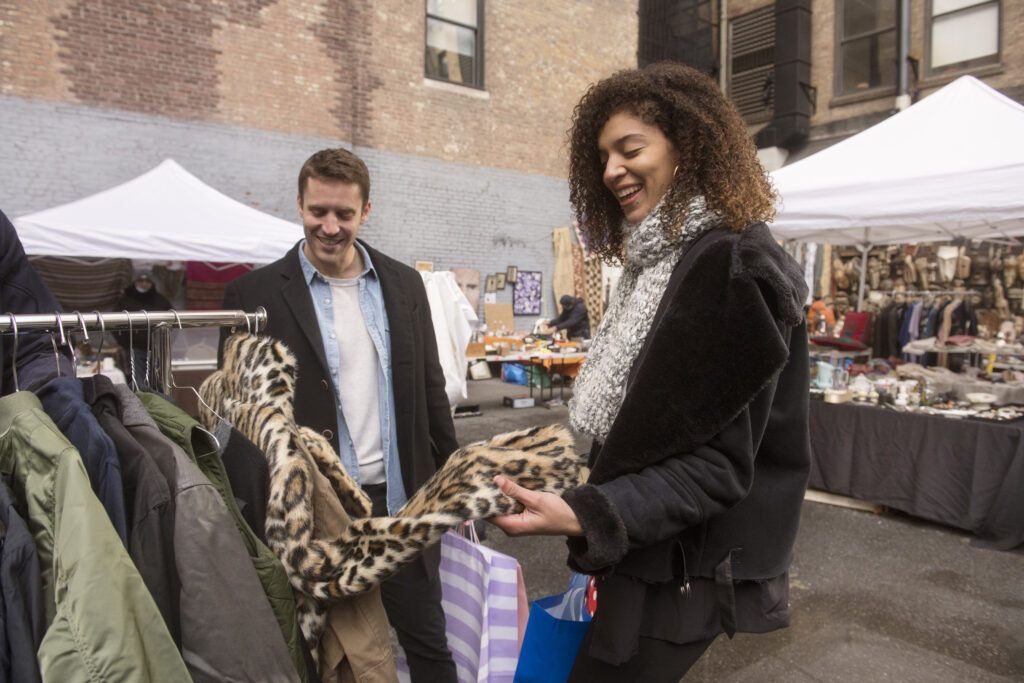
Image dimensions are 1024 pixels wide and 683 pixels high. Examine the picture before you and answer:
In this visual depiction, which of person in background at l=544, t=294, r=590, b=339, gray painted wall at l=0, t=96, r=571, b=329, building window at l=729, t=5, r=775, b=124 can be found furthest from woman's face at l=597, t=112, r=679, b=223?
building window at l=729, t=5, r=775, b=124

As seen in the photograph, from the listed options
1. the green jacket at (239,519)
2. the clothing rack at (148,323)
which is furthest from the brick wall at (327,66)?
the green jacket at (239,519)

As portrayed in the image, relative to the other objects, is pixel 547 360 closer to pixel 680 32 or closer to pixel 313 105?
pixel 313 105

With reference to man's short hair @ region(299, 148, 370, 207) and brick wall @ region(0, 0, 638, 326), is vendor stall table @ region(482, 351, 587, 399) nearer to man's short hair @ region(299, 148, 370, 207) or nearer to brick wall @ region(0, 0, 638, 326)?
brick wall @ region(0, 0, 638, 326)

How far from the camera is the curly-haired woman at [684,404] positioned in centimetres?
114

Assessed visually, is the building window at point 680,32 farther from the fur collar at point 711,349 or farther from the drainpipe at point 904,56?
the fur collar at point 711,349

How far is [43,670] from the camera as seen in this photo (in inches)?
35.9

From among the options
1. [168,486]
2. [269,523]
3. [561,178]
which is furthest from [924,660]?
[561,178]

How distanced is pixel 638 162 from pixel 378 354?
48.3 inches

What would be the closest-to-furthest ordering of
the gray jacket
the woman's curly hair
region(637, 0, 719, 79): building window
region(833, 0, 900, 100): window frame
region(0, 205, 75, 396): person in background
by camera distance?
the gray jacket
the woman's curly hair
region(0, 205, 75, 396): person in background
region(833, 0, 900, 100): window frame
region(637, 0, 719, 79): building window

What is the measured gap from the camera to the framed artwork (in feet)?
40.3

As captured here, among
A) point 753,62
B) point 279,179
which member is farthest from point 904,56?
point 279,179

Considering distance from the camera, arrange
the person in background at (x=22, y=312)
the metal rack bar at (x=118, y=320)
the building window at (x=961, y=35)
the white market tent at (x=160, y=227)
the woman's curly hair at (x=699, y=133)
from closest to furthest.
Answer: the woman's curly hair at (x=699, y=133), the metal rack bar at (x=118, y=320), the person in background at (x=22, y=312), the white market tent at (x=160, y=227), the building window at (x=961, y=35)

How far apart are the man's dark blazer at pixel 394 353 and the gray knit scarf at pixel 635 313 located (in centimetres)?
94

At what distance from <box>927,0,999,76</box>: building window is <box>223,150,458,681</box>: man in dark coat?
50.3 feet
